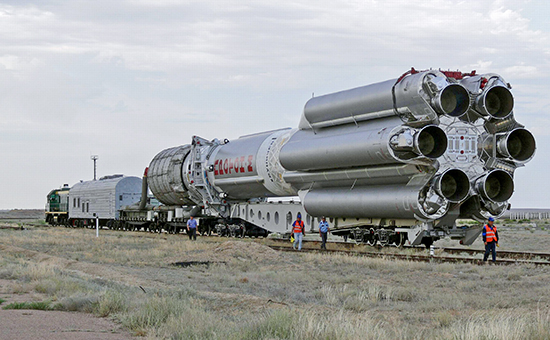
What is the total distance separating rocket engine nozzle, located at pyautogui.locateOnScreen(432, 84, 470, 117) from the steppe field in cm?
564

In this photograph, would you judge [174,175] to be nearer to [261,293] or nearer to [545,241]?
[545,241]

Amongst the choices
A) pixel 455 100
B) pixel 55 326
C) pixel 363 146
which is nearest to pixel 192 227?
pixel 363 146

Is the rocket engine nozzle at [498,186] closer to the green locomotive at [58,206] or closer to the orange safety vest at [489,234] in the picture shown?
the orange safety vest at [489,234]

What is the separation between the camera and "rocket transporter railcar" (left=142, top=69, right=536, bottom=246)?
21.9 meters

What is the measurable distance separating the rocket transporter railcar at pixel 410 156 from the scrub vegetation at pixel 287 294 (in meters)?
3.02

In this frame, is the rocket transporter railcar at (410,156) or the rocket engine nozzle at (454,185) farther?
the rocket engine nozzle at (454,185)

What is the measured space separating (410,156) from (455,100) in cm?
247

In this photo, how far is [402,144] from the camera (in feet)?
70.8

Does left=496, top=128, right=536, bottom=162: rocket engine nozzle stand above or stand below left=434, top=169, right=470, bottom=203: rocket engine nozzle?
above

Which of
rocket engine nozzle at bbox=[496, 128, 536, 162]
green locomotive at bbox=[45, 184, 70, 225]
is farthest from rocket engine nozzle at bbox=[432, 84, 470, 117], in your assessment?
green locomotive at bbox=[45, 184, 70, 225]

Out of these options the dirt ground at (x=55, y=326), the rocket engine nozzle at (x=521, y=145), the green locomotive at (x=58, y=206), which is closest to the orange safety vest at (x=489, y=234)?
the rocket engine nozzle at (x=521, y=145)

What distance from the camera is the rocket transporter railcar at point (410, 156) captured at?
71.8ft

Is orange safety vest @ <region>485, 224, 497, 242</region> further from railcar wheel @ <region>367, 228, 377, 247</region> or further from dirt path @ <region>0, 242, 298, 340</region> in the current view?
dirt path @ <region>0, 242, 298, 340</region>

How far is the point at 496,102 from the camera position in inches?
907
